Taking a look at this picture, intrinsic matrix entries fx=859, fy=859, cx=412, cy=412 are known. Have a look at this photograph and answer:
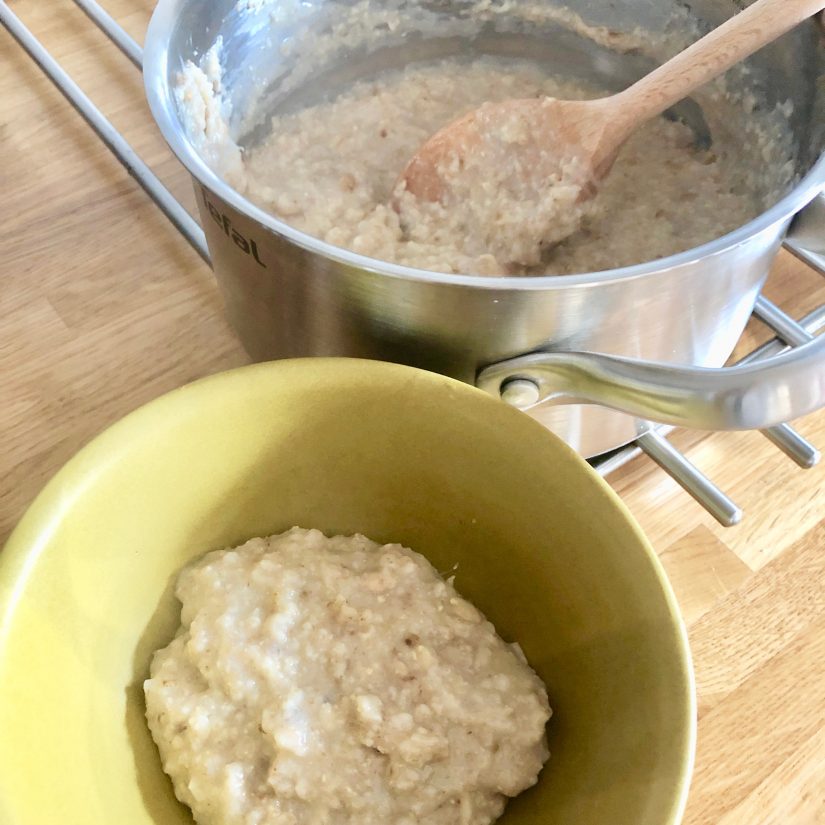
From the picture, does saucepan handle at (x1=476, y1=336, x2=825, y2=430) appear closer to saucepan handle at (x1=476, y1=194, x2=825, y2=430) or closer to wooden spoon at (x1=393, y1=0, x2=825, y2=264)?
saucepan handle at (x1=476, y1=194, x2=825, y2=430)

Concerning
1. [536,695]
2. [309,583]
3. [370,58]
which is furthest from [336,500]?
[370,58]

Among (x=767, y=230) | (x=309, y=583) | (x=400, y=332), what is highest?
A: (x=767, y=230)

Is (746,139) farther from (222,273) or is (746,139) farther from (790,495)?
(222,273)

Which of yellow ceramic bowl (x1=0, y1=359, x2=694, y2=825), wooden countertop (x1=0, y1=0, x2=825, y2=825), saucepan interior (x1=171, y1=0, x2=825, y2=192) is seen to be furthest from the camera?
saucepan interior (x1=171, y1=0, x2=825, y2=192)

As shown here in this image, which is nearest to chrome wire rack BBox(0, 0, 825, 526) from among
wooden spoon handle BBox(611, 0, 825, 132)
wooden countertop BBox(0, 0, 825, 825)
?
wooden countertop BBox(0, 0, 825, 825)

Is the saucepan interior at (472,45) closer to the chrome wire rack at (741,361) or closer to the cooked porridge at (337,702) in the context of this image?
the chrome wire rack at (741,361)

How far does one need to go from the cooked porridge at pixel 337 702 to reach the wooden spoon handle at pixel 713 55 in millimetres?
403

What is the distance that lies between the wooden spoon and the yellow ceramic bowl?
0.23m

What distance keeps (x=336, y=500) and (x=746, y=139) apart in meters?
0.54

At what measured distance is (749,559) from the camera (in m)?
0.67

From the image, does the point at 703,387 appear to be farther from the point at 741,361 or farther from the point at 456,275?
the point at 741,361

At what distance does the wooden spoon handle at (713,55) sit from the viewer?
614 millimetres

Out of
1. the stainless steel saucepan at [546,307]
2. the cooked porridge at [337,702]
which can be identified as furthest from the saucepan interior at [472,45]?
the cooked porridge at [337,702]

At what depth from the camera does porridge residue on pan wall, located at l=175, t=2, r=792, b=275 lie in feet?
2.27
